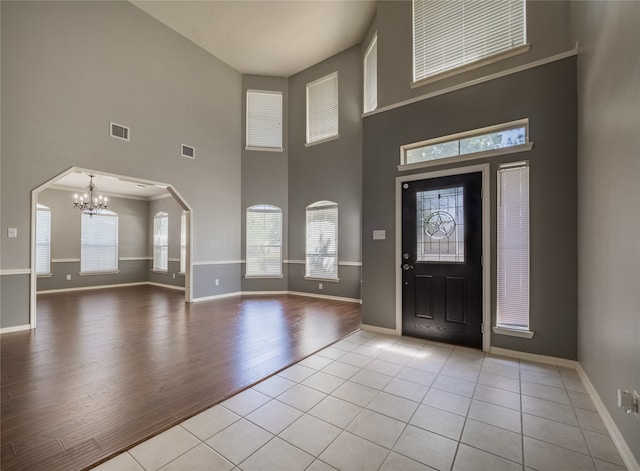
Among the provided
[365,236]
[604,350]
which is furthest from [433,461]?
[365,236]

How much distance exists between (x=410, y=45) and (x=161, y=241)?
827cm

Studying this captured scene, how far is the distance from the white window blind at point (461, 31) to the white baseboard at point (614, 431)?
3.56m

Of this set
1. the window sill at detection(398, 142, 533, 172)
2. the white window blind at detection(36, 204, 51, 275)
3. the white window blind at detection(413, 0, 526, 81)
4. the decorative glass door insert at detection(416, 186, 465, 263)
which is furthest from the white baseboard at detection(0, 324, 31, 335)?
the white window blind at detection(413, 0, 526, 81)

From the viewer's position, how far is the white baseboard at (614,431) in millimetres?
1540

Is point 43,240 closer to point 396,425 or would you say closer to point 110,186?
point 110,186

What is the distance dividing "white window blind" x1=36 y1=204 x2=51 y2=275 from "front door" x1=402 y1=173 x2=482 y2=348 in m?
8.67

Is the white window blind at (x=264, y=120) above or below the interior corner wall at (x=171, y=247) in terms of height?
above

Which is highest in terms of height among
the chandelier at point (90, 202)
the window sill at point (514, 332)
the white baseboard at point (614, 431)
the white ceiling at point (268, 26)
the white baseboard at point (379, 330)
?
the white ceiling at point (268, 26)

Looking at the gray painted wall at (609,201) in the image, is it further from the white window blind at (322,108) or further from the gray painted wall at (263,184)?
the gray painted wall at (263,184)

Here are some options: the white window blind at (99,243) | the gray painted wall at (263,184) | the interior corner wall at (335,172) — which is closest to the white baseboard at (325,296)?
the interior corner wall at (335,172)

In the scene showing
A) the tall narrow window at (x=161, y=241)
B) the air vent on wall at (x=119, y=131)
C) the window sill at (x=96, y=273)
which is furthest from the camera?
the tall narrow window at (x=161, y=241)

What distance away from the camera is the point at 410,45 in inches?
155

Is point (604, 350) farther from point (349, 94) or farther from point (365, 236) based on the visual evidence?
point (349, 94)

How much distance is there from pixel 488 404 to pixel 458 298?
1.38 meters
